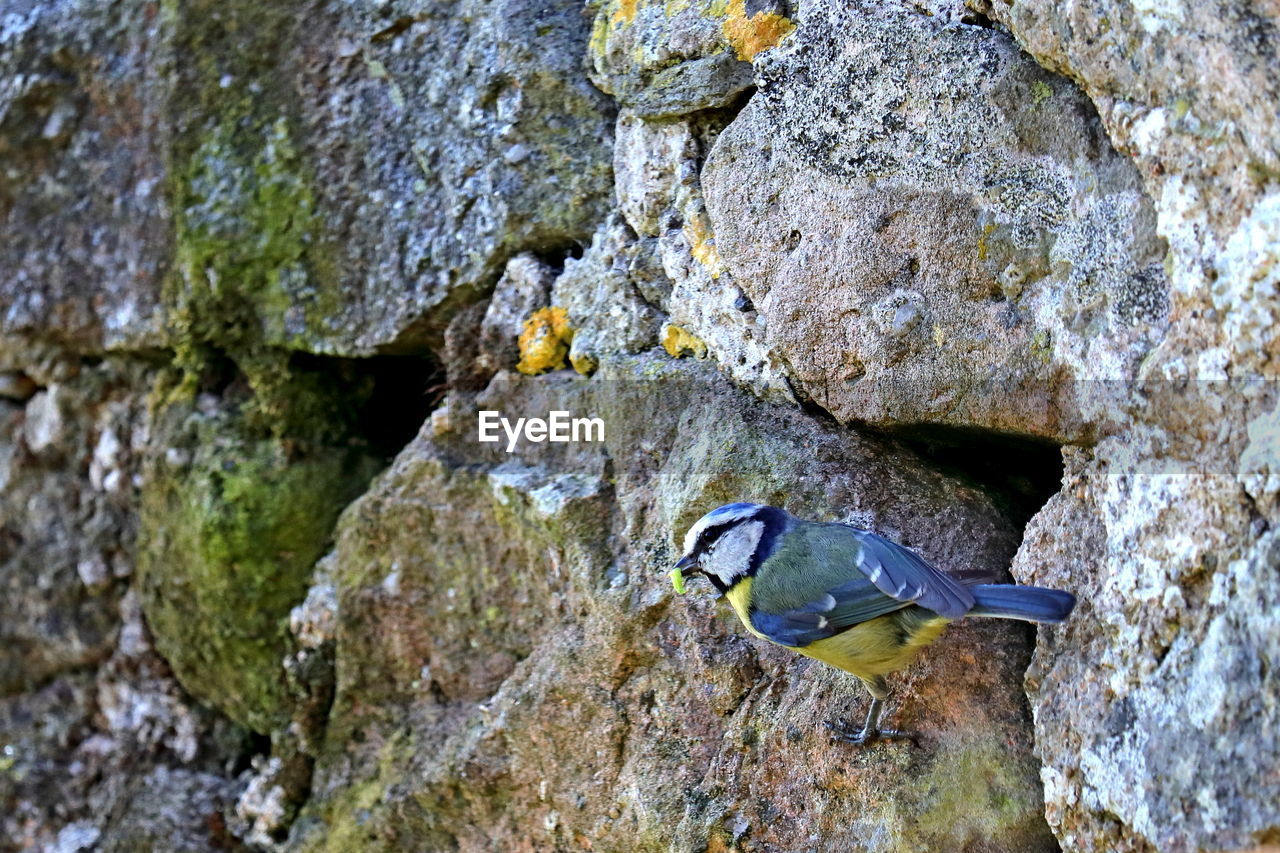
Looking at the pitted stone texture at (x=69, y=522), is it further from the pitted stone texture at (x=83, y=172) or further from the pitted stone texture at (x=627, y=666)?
the pitted stone texture at (x=627, y=666)

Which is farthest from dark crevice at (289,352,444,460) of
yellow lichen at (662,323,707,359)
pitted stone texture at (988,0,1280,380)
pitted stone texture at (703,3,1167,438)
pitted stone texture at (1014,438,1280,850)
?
pitted stone texture at (988,0,1280,380)

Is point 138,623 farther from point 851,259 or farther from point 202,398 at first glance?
point 851,259

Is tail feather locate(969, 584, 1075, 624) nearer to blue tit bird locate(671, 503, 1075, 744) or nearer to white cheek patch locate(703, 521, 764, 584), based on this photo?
blue tit bird locate(671, 503, 1075, 744)

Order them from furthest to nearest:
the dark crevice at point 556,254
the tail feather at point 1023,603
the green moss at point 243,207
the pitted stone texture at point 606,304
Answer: the green moss at point 243,207 → the dark crevice at point 556,254 → the pitted stone texture at point 606,304 → the tail feather at point 1023,603

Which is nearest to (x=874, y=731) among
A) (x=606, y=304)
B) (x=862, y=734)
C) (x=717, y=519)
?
(x=862, y=734)

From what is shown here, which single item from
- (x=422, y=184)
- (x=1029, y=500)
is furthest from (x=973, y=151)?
(x=422, y=184)

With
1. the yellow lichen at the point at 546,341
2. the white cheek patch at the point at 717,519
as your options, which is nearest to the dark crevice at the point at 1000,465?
the white cheek patch at the point at 717,519

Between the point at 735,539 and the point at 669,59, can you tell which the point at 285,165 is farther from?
the point at 735,539
